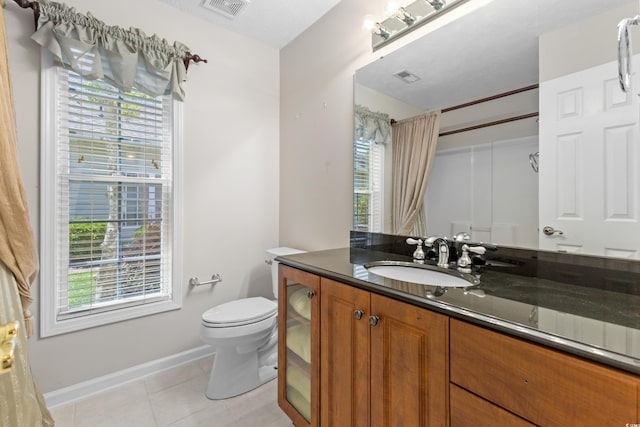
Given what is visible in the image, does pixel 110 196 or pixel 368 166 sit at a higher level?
pixel 368 166

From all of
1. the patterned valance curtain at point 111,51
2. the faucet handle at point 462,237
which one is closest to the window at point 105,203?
the patterned valance curtain at point 111,51

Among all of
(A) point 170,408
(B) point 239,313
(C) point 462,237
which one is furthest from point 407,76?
(A) point 170,408

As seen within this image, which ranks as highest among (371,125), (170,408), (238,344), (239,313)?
(371,125)

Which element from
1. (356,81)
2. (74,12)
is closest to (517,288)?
(356,81)

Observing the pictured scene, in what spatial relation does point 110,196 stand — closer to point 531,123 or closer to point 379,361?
point 379,361

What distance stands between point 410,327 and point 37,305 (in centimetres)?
202

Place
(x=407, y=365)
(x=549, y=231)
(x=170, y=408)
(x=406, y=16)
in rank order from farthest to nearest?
(x=170, y=408)
(x=406, y=16)
(x=549, y=231)
(x=407, y=365)

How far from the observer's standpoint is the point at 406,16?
60.0 inches

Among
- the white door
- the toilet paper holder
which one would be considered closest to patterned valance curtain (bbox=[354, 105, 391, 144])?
the white door

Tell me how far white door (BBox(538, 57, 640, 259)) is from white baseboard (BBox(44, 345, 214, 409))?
228cm

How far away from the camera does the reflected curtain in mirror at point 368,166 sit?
1717mm

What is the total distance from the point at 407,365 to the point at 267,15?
2.37 metres

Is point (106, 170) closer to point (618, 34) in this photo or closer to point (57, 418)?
point (57, 418)

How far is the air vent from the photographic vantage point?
1525 millimetres
